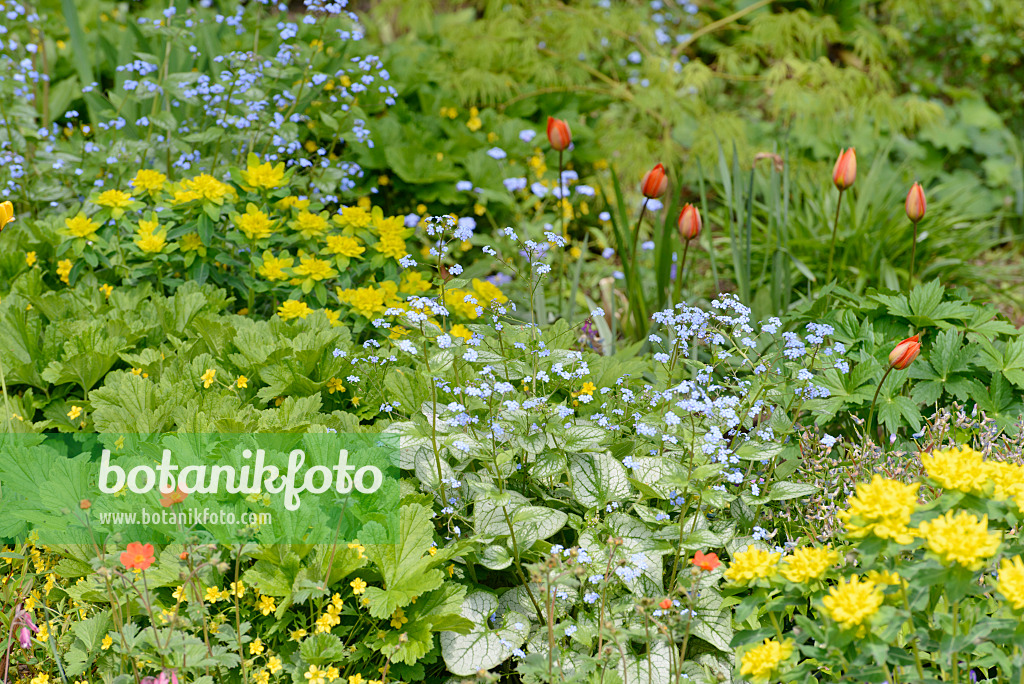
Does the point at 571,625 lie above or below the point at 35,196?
below

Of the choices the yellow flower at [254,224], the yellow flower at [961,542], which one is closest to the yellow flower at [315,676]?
the yellow flower at [961,542]

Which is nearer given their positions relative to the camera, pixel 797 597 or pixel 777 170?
pixel 797 597

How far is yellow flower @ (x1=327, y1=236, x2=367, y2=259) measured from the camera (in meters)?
2.58

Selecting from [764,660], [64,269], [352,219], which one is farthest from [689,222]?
[64,269]

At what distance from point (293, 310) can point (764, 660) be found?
5.24 ft

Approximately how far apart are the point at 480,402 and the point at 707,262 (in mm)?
2270

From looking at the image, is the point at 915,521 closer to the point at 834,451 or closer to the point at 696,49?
the point at 834,451

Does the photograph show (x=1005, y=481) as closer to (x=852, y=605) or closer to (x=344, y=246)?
(x=852, y=605)

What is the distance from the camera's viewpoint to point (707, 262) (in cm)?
388

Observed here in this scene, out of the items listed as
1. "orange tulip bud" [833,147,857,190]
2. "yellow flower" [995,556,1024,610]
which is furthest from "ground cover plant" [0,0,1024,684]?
"orange tulip bud" [833,147,857,190]

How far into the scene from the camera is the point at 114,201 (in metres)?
2.57

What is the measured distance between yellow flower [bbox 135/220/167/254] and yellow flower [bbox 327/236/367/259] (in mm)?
486

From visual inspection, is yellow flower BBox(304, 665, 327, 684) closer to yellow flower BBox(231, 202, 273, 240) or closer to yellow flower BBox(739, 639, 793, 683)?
yellow flower BBox(739, 639, 793, 683)

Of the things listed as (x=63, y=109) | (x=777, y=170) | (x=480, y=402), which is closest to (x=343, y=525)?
(x=480, y=402)
